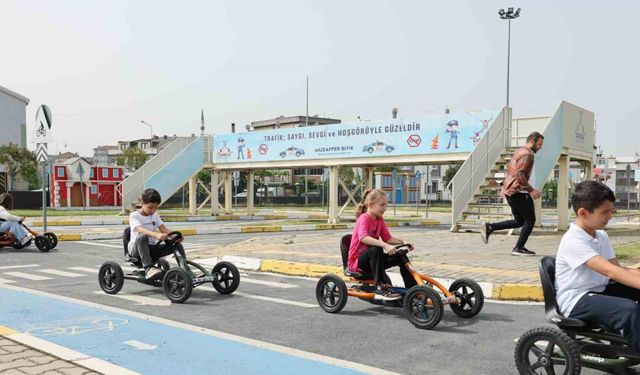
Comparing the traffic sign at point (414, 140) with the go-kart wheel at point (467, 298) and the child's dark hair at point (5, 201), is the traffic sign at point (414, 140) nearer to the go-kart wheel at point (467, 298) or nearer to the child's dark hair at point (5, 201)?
the child's dark hair at point (5, 201)

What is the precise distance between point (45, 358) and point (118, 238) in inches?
503

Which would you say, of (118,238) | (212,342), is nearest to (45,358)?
(212,342)

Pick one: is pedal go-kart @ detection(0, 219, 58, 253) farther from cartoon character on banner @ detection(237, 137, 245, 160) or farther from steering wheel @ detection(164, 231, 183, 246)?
cartoon character on banner @ detection(237, 137, 245, 160)

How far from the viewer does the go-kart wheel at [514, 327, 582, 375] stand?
3594 millimetres

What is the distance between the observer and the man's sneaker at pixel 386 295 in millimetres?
5805

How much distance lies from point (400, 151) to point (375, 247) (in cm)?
1521

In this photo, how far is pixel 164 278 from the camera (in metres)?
6.88

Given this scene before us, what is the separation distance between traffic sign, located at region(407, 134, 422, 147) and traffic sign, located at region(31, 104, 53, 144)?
11.5m

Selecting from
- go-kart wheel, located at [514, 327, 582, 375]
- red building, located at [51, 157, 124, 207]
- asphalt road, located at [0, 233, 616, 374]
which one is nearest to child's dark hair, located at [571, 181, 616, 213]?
go-kart wheel, located at [514, 327, 582, 375]

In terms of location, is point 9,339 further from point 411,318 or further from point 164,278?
point 411,318

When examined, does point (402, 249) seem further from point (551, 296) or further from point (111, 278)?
point (111, 278)

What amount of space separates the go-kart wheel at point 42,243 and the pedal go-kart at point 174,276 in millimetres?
5847

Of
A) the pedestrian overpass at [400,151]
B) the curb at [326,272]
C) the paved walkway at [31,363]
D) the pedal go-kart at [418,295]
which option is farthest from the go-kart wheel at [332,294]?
the pedestrian overpass at [400,151]

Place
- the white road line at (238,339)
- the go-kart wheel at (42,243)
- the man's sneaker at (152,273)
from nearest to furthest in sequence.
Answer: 1. the white road line at (238,339)
2. the man's sneaker at (152,273)
3. the go-kart wheel at (42,243)
